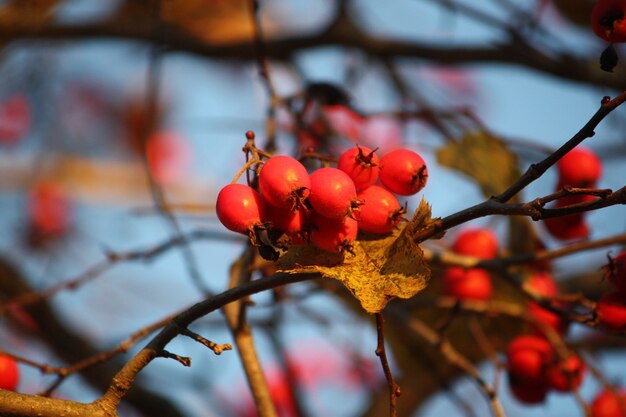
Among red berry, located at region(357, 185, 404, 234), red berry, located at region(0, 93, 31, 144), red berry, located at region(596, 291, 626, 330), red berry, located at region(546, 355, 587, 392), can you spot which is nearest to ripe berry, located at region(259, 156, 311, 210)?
red berry, located at region(357, 185, 404, 234)

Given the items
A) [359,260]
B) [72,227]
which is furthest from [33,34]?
[359,260]

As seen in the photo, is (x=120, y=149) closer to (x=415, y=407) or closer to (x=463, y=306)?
(x=415, y=407)

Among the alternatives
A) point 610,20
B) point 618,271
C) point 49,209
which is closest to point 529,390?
point 618,271

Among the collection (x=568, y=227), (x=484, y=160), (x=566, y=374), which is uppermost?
(x=484, y=160)

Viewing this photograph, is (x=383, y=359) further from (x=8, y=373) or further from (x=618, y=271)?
(x=8, y=373)

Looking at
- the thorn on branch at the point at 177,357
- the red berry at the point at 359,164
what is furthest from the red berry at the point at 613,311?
the thorn on branch at the point at 177,357

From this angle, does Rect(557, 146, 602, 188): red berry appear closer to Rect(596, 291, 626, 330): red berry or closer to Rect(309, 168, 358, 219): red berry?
Rect(596, 291, 626, 330): red berry
